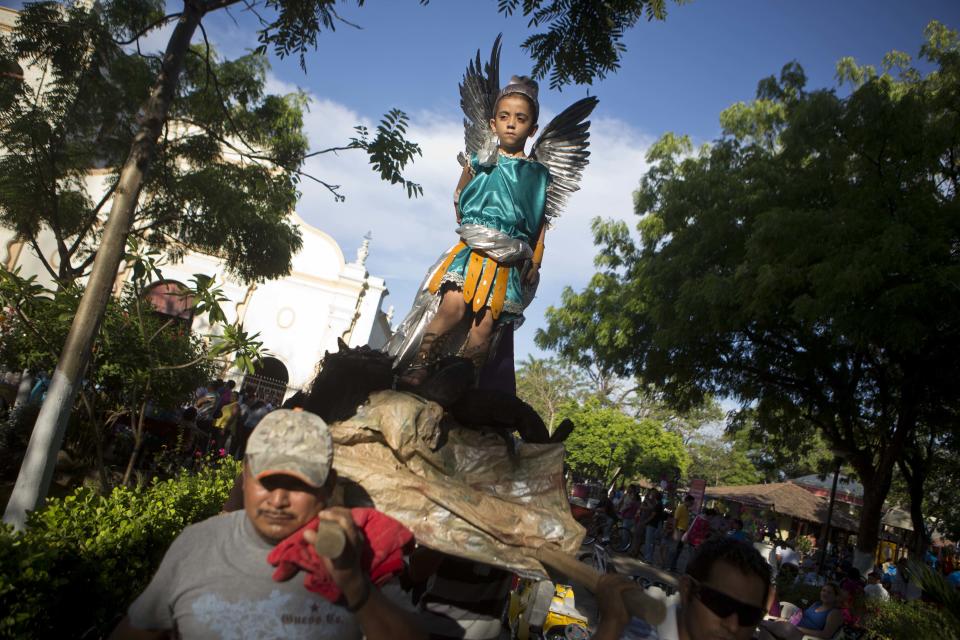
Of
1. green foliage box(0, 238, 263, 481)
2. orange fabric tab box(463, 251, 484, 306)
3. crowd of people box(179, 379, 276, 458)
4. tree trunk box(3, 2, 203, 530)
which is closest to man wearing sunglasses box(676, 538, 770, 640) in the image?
orange fabric tab box(463, 251, 484, 306)

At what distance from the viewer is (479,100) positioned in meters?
4.27

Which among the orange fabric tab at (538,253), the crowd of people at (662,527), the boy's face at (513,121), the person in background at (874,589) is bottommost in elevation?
the crowd of people at (662,527)

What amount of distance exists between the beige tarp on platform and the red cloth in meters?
0.87

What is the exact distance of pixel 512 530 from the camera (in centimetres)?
260

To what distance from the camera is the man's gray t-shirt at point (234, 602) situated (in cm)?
148

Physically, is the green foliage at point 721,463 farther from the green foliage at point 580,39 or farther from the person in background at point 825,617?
the green foliage at point 580,39

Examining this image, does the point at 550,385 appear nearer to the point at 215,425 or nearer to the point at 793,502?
the point at 793,502

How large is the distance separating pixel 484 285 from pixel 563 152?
130 centimetres

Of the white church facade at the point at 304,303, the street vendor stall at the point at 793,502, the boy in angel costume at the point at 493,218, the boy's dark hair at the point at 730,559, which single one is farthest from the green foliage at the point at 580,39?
the street vendor stall at the point at 793,502

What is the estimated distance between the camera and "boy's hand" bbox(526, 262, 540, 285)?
388cm

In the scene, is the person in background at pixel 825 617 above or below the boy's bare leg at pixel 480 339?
below

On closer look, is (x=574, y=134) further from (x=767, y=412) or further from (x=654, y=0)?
(x=767, y=412)

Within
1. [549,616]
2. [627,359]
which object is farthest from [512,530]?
[627,359]

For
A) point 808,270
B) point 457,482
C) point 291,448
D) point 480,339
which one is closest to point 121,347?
point 480,339
